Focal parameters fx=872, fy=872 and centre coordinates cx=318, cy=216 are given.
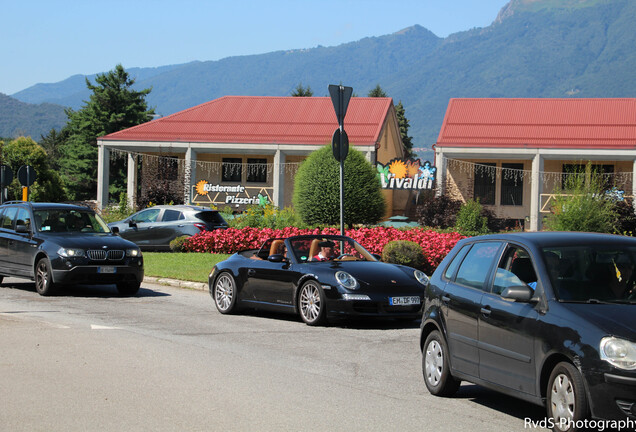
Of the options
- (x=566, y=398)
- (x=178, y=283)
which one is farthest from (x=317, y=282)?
(x=178, y=283)

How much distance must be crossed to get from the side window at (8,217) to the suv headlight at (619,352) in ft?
46.1

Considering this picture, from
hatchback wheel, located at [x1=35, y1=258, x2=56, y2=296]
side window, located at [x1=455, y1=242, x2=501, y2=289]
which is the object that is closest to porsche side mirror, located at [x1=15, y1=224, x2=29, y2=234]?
hatchback wheel, located at [x1=35, y1=258, x2=56, y2=296]

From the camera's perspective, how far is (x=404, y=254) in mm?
18984

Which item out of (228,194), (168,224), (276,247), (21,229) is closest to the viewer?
(276,247)

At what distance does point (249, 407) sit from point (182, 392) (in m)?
0.85

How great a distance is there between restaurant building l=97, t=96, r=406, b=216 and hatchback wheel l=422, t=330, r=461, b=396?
3318 cm

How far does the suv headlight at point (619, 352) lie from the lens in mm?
5391

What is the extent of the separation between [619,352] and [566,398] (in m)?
0.52

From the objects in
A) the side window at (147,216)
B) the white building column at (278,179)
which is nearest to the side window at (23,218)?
the side window at (147,216)

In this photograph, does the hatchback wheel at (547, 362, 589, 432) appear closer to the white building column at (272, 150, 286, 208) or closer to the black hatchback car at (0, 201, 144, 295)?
the black hatchback car at (0, 201, 144, 295)

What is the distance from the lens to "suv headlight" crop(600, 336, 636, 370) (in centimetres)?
539

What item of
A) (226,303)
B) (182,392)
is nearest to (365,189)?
(226,303)

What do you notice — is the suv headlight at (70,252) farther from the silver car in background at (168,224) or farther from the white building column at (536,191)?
the white building column at (536,191)

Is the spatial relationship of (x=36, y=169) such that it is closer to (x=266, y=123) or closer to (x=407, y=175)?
(x=266, y=123)
